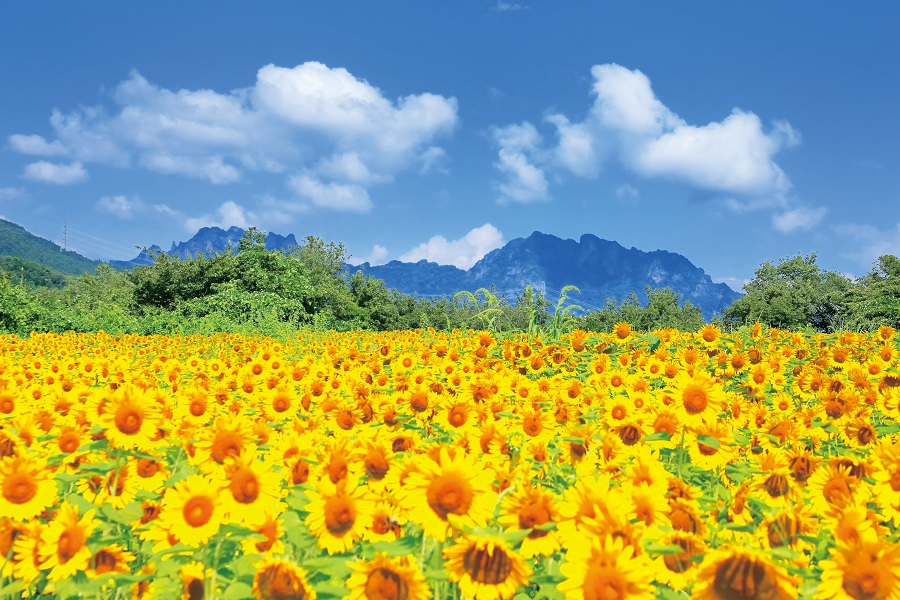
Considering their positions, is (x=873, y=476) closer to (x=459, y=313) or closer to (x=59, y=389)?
(x=59, y=389)

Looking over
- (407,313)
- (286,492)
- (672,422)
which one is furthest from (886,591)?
(407,313)

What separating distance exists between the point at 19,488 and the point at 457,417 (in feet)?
7.61

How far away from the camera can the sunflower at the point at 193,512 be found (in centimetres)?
237

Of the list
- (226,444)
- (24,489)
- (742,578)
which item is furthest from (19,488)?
(742,578)

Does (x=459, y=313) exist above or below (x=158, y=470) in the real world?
above

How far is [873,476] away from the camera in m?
2.72

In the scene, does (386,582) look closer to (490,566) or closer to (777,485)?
(490,566)

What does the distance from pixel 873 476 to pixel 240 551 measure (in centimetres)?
288

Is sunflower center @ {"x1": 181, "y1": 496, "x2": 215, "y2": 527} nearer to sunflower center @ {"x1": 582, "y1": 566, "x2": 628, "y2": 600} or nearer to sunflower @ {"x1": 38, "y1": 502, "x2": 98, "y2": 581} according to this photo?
sunflower @ {"x1": 38, "y1": 502, "x2": 98, "y2": 581}

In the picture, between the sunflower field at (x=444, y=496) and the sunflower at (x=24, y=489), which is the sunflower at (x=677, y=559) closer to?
the sunflower field at (x=444, y=496)

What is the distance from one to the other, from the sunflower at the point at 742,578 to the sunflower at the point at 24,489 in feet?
9.08

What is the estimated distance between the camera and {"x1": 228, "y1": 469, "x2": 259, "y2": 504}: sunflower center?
2459 millimetres

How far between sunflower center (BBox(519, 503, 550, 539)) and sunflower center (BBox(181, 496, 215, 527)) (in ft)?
4.00

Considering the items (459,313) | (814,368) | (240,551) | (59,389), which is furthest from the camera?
(459,313)
